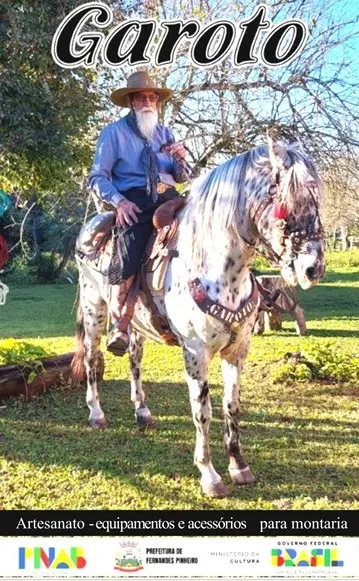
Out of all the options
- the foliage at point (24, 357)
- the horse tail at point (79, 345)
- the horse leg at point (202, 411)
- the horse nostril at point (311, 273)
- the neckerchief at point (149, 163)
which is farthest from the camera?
the foliage at point (24, 357)

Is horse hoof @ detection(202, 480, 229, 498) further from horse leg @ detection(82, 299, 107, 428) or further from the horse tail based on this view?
the horse tail

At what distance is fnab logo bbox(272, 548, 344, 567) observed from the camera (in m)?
2.62

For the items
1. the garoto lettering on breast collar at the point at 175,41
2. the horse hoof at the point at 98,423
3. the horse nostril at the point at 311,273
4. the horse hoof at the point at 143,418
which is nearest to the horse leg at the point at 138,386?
the horse hoof at the point at 143,418

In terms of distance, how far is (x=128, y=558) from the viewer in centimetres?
269

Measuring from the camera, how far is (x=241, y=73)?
4902 mm

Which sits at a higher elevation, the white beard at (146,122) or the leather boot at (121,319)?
the white beard at (146,122)

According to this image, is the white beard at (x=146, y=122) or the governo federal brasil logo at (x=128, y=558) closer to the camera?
the governo federal brasil logo at (x=128, y=558)

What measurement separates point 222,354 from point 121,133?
4.63 feet

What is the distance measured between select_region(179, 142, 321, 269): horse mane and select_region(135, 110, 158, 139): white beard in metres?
0.58

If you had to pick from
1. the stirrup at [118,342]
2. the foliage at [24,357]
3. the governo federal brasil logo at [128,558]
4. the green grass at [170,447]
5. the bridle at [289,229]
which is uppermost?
the bridle at [289,229]

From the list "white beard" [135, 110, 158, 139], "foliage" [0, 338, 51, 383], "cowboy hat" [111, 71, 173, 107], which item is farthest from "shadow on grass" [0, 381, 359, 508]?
"cowboy hat" [111, 71, 173, 107]

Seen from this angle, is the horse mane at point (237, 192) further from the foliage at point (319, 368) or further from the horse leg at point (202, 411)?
the foliage at point (319, 368)

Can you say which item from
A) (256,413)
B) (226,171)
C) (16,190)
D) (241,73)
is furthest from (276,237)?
(16,190)

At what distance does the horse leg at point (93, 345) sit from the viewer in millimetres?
4328
